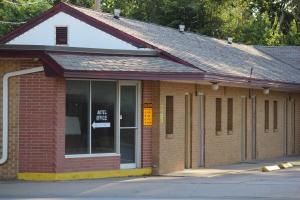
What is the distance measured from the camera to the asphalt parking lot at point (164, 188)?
16.5 m

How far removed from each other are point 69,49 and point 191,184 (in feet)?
16.7

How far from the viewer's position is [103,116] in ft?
68.3

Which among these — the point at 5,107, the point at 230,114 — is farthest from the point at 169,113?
the point at 230,114

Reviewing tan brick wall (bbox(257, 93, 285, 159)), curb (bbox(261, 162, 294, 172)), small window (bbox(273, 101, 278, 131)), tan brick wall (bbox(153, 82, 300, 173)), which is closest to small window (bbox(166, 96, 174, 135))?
tan brick wall (bbox(153, 82, 300, 173))

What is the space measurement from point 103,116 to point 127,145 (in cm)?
123

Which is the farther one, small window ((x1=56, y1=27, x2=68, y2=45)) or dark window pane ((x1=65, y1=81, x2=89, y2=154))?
small window ((x1=56, y1=27, x2=68, y2=45))

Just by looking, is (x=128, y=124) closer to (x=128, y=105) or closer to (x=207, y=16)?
(x=128, y=105)

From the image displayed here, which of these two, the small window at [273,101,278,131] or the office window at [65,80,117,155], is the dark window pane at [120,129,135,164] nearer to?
the office window at [65,80,117,155]

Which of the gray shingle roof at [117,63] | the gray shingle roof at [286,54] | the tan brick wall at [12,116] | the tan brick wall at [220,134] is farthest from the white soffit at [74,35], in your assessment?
the gray shingle roof at [286,54]

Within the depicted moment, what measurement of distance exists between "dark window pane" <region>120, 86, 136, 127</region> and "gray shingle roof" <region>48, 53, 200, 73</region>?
0.81m

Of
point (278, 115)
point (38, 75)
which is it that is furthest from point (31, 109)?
point (278, 115)

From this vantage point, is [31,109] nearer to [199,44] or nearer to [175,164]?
[175,164]

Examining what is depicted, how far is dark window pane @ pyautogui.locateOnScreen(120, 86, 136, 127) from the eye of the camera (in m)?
21.3

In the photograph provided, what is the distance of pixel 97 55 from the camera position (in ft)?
69.9
